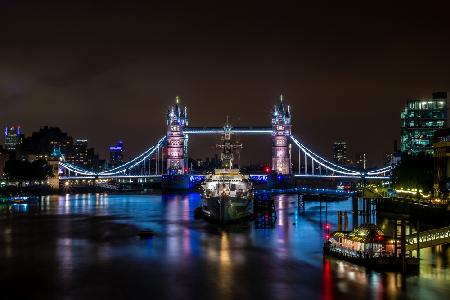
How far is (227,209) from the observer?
71312 mm

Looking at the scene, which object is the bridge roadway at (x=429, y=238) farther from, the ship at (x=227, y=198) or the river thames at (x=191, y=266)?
the ship at (x=227, y=198)

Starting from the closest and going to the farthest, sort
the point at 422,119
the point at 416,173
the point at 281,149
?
1. the point at 416,173
2. the point at 422,119
3. the point at 281,149

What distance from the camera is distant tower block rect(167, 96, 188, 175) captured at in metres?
178

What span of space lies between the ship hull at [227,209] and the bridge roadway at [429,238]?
104ft

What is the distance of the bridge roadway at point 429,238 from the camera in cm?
3972

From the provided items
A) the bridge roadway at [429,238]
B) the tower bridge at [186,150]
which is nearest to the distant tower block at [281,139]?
the tower bridge at [186,150]

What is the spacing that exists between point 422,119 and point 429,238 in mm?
122555

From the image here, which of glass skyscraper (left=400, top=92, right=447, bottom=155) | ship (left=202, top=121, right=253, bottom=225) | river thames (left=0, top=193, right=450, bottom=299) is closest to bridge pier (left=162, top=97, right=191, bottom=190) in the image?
glass skyscraper (left=400, top=92, right=447, bottom=155)

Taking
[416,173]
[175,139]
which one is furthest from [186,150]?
[416,173]

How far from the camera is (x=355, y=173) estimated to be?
15100cm

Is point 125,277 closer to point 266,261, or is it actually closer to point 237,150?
point 266,261

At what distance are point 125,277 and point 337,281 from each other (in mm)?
12493

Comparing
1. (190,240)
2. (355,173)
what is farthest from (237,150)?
(355,173)

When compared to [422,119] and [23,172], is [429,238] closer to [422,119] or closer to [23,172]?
[23,172]
